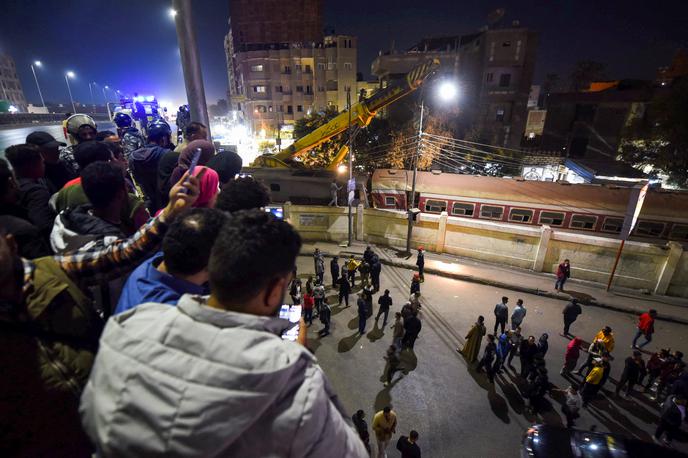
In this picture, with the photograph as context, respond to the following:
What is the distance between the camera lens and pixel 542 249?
15.0 meters

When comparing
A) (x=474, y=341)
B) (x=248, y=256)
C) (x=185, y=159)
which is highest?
(x=185, y=159)

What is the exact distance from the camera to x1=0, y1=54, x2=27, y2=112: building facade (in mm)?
63981

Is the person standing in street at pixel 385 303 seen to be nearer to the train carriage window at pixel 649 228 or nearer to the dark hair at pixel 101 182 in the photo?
the dark hair at pixel 101 182

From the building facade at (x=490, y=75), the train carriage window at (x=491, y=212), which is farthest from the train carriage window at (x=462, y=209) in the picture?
the building facade at (x=490, y=75)

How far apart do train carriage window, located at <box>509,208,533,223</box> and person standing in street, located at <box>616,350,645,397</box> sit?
1191 centimetres

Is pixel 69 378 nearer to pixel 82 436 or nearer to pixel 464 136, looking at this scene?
pixel 82 436

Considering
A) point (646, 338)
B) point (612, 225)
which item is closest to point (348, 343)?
point (646, 338)

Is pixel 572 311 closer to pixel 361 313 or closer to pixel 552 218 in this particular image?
pixel 361 313

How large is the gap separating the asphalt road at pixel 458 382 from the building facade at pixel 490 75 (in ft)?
95.1

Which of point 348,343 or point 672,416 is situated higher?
point 672,416

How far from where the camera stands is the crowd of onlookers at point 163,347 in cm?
109

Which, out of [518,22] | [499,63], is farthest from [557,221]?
[518,22]

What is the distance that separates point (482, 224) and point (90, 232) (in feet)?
52.6

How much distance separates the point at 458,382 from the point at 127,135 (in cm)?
1128
